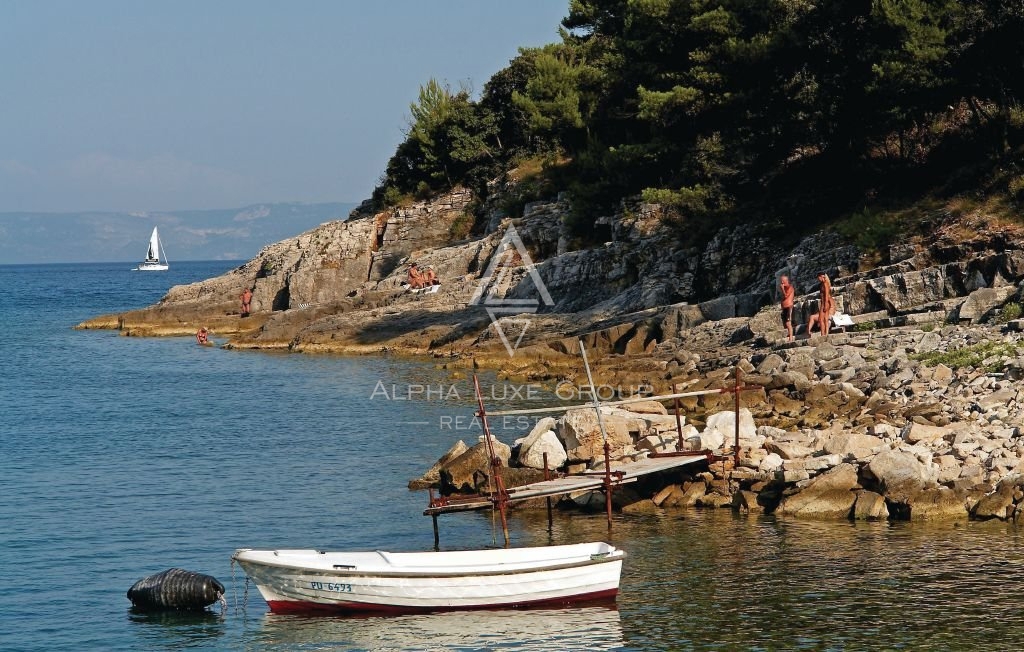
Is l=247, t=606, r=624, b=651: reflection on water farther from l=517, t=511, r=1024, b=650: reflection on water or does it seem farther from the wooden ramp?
the wooden ramp

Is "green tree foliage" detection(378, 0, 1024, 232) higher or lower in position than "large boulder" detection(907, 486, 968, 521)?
higher

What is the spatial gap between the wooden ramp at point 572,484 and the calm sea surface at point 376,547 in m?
0.87

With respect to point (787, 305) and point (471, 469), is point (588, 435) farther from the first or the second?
point (787, 305)

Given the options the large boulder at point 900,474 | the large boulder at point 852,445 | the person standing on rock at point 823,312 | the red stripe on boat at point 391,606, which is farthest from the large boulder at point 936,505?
the person standing on rock at point 823,312

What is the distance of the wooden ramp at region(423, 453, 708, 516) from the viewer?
21.9 meters

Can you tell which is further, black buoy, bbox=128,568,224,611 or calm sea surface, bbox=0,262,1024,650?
black buoy, bbox=128,568,224,611

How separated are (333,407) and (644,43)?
27476 millimetres

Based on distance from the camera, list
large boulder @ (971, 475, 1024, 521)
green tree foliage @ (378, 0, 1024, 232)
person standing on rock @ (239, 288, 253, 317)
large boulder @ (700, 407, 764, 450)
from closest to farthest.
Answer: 1. large boulder @ (971, 475, 1024, 521)
2. large boulder @ (700, 407, 764, 450)
3. green tree foliage @ (378, 0, 1024, 232)
4. person standing on rock @ (239, 288, 253, 317)

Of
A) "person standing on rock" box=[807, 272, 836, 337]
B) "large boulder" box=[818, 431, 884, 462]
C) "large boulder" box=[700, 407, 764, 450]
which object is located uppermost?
"person standing on rock" box=[807, 272, 836, 337]

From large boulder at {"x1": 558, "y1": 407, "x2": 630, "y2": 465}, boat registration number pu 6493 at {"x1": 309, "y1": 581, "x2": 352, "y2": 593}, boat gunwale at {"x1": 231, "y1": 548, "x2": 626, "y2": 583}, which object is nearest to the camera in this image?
boat gunwale at {"x1": 231, "y1": 548, "x2": 626, "y2": 583}

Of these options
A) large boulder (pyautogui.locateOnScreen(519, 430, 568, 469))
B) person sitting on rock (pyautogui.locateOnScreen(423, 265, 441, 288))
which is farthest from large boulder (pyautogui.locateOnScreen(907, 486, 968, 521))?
person sitting on rock (pyautogui.locateOnScreen(423, 265, 441, 288))

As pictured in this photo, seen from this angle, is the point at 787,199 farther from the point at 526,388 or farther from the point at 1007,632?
the point at 1007,632

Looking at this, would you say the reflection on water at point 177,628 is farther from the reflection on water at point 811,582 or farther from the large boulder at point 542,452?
the large boulder at point 542,452

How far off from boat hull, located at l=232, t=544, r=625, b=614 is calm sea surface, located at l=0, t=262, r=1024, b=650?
25cm
